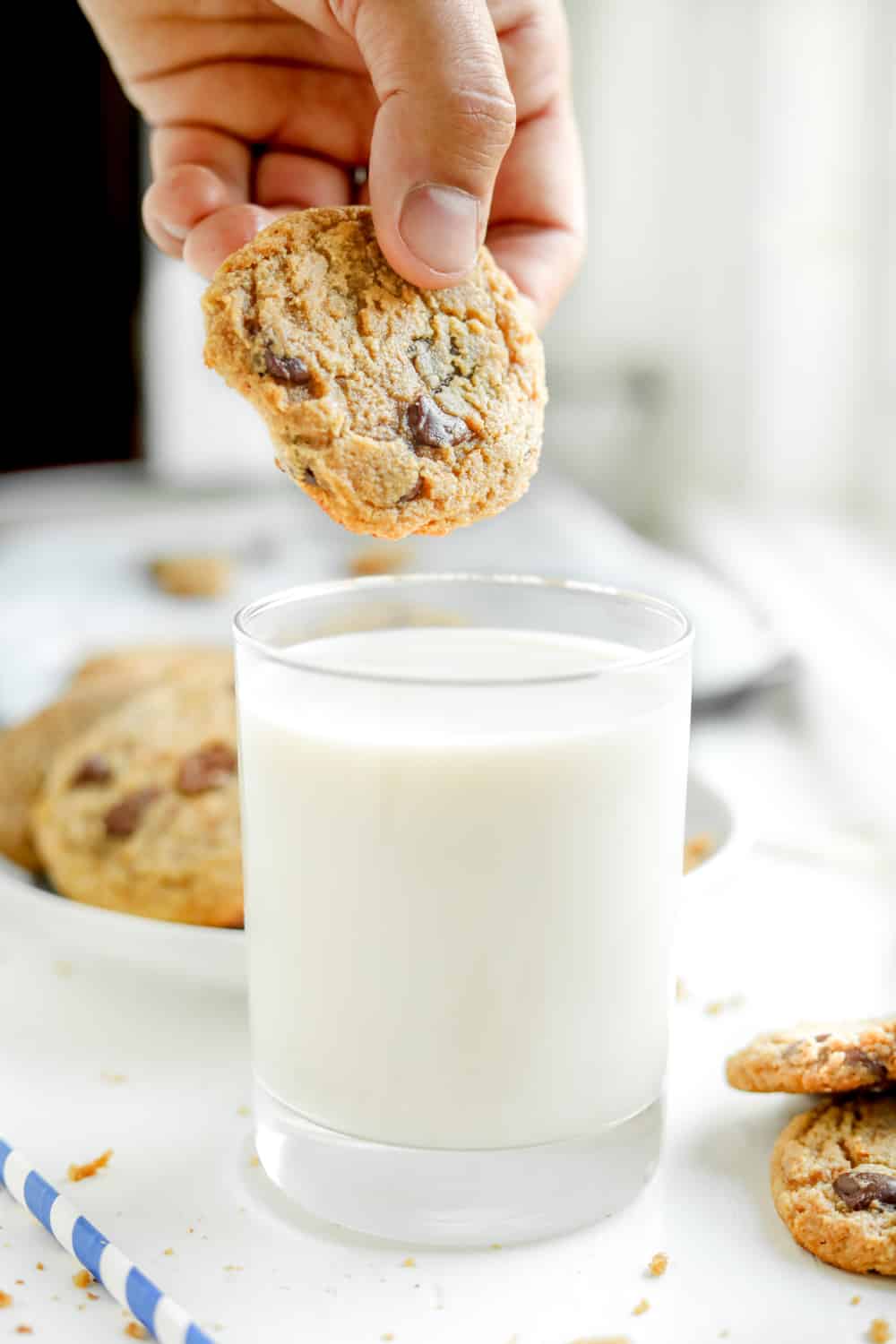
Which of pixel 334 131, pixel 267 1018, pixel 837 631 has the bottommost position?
pixel 837 631

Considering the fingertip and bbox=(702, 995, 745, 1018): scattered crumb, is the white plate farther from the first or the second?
the fingertip

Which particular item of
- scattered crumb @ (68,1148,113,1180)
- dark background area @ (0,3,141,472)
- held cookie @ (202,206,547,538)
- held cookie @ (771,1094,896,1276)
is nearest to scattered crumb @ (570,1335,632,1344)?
held cookie @ (771,1094,896,1276)

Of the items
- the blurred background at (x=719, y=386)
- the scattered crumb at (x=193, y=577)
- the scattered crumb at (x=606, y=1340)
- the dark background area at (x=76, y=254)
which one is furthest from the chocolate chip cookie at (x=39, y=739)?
the dark background area at (x=76, y=254)

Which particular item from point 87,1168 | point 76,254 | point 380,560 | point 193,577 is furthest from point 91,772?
point 76,254

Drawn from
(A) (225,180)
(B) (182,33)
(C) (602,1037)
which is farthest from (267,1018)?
(B) (182,33)

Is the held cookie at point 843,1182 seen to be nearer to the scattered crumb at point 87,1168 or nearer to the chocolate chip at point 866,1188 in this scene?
the chocolate chip at point 866,1188

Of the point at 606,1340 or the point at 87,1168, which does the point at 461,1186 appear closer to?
the point at 606,1340

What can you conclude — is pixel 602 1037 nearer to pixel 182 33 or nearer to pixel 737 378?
pixel 182 33
